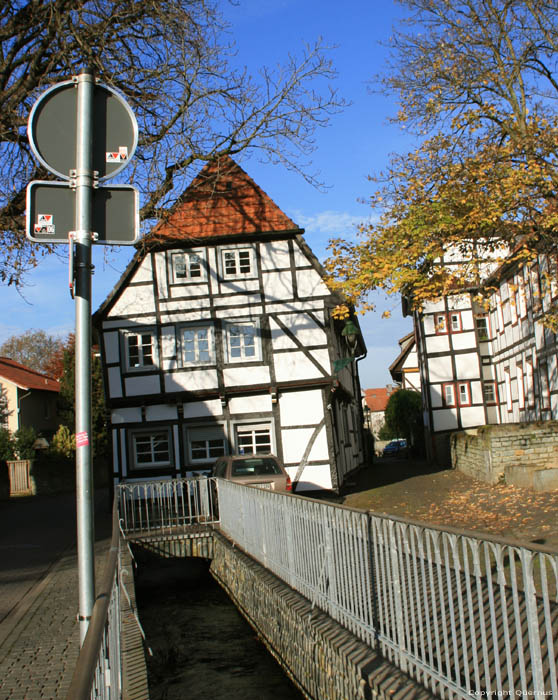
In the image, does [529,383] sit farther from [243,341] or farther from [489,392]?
[243,341]

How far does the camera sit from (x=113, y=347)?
22875mm

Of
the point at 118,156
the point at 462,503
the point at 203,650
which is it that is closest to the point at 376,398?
the point at 462,503

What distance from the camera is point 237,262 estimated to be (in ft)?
75.9

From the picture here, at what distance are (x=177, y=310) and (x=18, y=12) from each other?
36.8 feet

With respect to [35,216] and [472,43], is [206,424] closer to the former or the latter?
[472,43]

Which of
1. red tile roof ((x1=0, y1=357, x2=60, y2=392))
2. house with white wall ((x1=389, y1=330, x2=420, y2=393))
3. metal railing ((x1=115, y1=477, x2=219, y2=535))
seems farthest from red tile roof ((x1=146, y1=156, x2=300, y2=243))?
house with white wall ((x1=389, y1=330, x2=420, y2=393))

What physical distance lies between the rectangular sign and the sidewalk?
23.0ft

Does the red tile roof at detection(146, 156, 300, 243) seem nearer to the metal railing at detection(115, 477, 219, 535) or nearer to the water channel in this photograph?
the metal railing at detection(115, 477, 219, 535)

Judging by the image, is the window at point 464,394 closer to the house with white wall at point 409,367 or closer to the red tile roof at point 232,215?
the red tile roof at point 232,215

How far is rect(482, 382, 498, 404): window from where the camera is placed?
34809 mm

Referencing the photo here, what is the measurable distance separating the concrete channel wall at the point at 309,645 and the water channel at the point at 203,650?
0.61 feet

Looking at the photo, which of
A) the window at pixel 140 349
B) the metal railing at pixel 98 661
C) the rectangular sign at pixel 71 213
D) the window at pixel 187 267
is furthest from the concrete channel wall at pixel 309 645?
the window at pixel 187 267

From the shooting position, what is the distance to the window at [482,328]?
35188mm

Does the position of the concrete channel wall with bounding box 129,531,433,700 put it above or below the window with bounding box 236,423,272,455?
below
